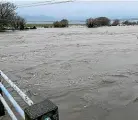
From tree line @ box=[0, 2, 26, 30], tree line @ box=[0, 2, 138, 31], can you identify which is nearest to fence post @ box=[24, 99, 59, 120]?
tree line @ box=[0, 2, 138, 31]

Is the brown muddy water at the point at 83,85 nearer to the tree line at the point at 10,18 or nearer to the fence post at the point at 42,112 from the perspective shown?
the fence post at the point at 42,112

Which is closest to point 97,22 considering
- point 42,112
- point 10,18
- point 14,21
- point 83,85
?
point 14,21

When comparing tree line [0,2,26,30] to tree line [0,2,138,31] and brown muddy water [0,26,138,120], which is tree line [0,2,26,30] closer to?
tree line [0,2,138,31]

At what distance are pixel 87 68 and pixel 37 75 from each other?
93.4 inches

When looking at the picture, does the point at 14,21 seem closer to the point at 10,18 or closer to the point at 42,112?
the point at 10,18

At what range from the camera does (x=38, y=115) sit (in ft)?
9.71

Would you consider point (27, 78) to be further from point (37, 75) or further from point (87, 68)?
point (87, 68)

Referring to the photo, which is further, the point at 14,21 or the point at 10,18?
the point at 10,18

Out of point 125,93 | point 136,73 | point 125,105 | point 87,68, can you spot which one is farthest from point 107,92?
point 87,68

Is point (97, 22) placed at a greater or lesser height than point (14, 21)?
lesser

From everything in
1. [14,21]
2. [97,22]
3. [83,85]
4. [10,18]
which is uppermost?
[10,18]

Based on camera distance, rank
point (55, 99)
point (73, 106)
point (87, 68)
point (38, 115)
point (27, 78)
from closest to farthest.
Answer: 1. point (38, 115)
2. point (73, 106)
3. point (55, 99)
4. point (27, 78)
5. point (87, 68)

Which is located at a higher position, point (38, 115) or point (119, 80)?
point (38, 115)

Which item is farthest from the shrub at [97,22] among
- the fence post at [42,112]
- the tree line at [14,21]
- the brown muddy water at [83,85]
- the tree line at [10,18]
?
the fence post at [42,112]
